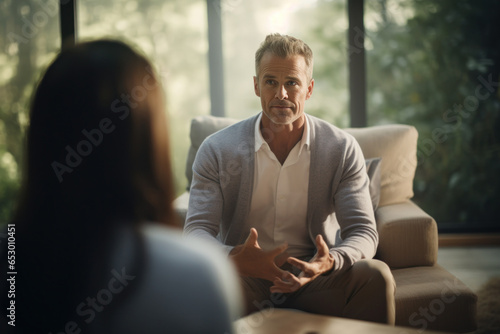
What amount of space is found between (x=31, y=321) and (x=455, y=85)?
336 centimetres

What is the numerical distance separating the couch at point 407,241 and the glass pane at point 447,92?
128 centimetres

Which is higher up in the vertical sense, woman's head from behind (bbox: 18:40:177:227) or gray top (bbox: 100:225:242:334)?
woman's head from behind (bbox: 18:40:177:227)

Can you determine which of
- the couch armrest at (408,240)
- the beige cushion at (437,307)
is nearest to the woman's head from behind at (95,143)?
the beige cushion at (437,307)

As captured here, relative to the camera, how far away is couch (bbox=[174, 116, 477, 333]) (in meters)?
1.82

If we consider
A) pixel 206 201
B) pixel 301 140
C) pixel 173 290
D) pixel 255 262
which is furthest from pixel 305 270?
pixel 173 290

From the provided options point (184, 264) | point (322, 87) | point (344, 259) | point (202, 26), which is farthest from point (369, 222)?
point (202, 26)

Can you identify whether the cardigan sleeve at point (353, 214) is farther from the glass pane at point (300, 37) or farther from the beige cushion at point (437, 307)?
the glass pane at point (300, 37)

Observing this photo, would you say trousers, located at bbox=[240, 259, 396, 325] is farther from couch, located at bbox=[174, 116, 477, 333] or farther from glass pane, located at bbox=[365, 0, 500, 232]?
glass pane, located at bbox=[365, 0, 500, 232]

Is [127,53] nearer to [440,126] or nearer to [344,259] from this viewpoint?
[344,259]

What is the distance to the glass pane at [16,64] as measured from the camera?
394 cm

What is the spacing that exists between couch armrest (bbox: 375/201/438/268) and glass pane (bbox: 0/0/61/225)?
290 cm

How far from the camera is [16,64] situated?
399 cm

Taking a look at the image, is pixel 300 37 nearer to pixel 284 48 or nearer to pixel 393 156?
pixel 393 156

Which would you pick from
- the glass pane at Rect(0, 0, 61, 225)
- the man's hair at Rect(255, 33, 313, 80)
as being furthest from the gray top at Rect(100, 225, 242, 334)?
the glass pane at Rect(0, 0, 61, 225)
